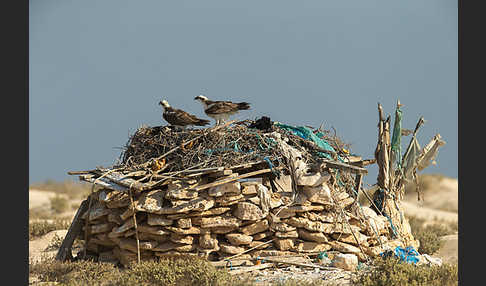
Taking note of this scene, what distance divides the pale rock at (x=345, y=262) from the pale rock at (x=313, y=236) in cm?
45

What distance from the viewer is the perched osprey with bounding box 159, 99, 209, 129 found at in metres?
8.77

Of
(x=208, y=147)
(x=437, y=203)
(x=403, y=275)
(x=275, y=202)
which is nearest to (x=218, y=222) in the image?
(x=275, y=202)

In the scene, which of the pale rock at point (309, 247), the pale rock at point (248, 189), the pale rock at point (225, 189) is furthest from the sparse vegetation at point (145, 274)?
the pale rock at point (309, 247)

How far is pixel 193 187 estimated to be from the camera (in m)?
8.01

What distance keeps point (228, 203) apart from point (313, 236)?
60.4 inches

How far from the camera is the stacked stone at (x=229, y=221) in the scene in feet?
26.2

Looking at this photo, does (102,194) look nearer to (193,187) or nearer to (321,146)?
(193,187)

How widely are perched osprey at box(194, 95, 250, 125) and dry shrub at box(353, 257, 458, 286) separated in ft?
11.2

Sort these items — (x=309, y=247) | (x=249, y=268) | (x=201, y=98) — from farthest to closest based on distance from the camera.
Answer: (x=201, y=98), (x=309, y=247), (x=249, y=268)

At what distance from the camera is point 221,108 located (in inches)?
344

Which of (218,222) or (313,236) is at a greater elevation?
(218,222)

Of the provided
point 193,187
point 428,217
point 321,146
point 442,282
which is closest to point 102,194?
point 193,187

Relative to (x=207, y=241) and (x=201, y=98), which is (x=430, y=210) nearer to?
(x=201, y=98)

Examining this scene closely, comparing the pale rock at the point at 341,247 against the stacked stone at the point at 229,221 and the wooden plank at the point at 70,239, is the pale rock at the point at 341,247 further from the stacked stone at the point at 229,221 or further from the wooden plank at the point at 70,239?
the wooden plank at the point at 70,239
